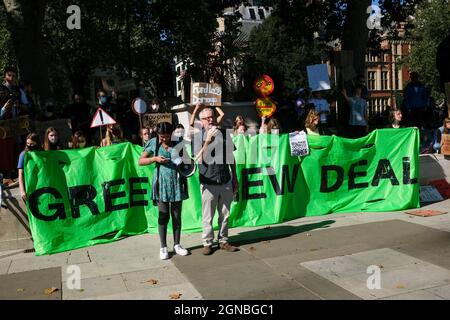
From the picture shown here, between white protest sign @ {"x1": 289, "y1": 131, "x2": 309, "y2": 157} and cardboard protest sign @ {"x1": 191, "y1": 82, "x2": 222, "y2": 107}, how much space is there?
2885 millimetres

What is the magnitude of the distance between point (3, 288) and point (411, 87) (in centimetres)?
1068

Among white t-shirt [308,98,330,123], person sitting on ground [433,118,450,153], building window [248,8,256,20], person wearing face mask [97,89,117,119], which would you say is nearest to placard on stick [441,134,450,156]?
person sitting on ground [433,118,450,153]

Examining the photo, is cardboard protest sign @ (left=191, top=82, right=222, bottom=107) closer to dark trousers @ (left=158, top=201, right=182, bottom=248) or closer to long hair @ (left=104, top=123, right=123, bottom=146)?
long hair @ (left=104, top=123, right=123, bottom=146)

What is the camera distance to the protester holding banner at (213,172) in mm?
6457

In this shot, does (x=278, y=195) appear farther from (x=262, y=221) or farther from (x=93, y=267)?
(x=93, y=267)

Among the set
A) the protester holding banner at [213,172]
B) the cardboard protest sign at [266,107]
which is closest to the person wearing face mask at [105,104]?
the cardboard protest sign at [266,107]

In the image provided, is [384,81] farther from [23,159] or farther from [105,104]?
→ [23,159]

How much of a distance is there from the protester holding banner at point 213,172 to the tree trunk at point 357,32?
32.7ft

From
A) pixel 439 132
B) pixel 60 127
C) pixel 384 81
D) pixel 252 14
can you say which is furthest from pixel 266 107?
pixel 252 14

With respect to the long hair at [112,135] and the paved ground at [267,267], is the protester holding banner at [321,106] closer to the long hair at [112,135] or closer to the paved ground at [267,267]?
the paved ground at [267,267]

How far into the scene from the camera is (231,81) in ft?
57.8

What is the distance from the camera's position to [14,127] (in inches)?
366

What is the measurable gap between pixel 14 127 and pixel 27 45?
5.93m
